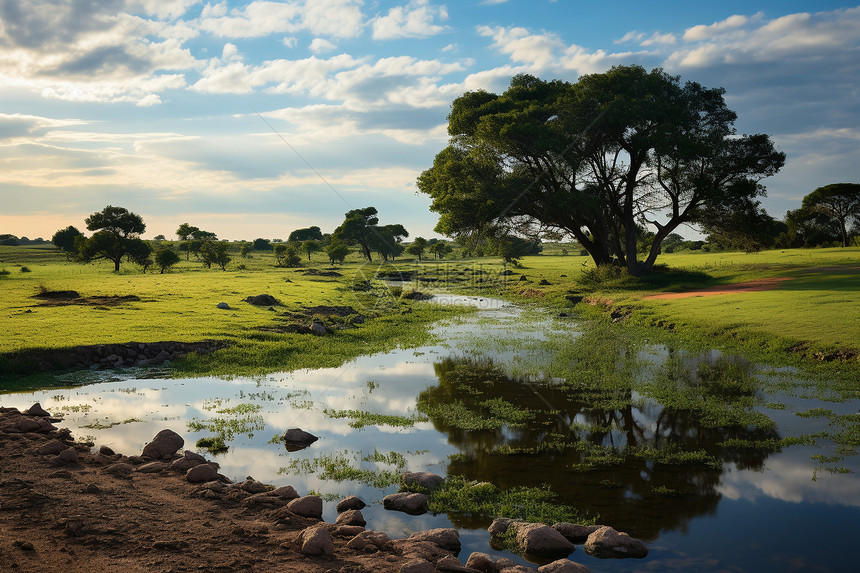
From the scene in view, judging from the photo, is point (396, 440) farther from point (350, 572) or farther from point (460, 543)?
point (350, 572)

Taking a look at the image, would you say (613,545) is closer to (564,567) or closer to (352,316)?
(564,567)

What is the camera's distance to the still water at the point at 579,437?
851cm

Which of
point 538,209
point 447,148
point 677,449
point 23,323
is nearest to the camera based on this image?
point 677,449

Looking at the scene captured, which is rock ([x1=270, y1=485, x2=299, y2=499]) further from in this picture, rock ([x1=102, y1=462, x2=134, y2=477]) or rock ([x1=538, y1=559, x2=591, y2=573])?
rock ([x1=538, y1=559, x2=591, y2=573])

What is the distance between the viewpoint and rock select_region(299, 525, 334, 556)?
720 centimetres

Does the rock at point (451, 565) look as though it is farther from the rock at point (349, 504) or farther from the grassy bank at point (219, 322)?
the grassy bank at point (219, 322)

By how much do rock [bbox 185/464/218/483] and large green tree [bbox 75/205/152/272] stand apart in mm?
74767

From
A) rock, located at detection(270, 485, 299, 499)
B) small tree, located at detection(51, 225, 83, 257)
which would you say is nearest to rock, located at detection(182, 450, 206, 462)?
rock, located at detection(270, 485, 299, 499)

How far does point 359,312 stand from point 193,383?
19.7 meters

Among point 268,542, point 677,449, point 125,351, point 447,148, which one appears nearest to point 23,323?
point 125,351

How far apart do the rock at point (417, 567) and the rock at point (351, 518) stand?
5.71 ft

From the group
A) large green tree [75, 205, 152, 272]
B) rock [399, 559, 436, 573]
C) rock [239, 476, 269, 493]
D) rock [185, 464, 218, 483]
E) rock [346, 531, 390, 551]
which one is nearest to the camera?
rock [399, 559, 436, 573]

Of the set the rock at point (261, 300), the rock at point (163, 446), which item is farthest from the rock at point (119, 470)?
the rock at point (261, 300)

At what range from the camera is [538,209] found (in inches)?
1844
